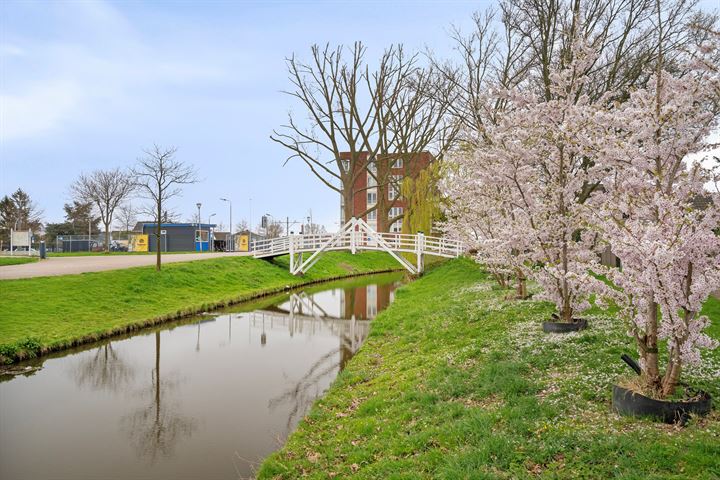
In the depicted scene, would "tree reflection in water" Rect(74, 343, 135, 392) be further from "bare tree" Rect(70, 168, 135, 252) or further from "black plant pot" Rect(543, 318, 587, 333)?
"bare tree" Rect(70, 168, 135, 252)

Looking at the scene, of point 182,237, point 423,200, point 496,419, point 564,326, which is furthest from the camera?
point 182,237

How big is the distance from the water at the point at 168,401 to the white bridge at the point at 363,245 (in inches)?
526

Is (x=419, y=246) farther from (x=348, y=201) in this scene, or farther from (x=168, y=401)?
(x=168, y=401)

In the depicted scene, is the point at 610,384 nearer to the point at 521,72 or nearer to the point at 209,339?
the point at 209,339

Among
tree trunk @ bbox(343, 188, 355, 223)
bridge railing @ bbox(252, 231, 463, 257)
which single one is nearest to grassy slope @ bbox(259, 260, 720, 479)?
bridge railing @ bbox(252, 231, 463, 257)

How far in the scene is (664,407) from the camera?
5.56 metres

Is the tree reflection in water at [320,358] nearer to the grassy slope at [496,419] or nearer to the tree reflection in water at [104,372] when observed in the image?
the grassy slope at [496,419]

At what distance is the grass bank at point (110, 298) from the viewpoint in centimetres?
1414

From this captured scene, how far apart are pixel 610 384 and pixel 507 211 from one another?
276 inches

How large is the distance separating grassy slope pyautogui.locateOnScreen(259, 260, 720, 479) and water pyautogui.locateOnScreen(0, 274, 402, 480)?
1.16 metres

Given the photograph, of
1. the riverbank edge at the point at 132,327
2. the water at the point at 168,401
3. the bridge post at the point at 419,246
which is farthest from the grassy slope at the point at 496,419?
the bridge post at the point at 419,246

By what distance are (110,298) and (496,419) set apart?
668 inches

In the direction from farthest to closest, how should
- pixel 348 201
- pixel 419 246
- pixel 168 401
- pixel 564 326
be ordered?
pixel 348 201, pixel 419 246, pixel 168 401, pixel 564 326

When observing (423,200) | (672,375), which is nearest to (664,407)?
(672,375)
